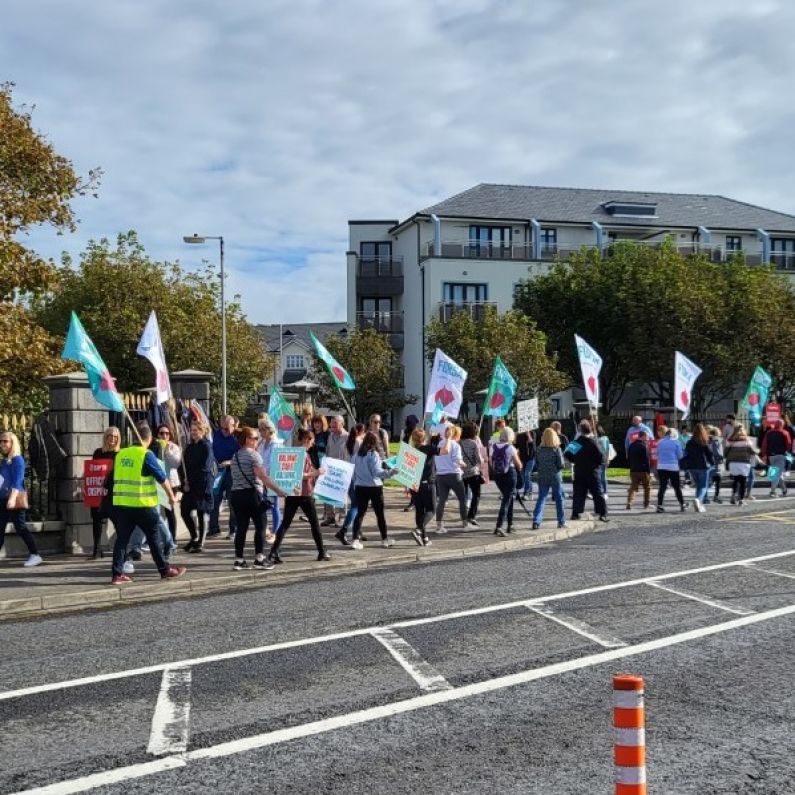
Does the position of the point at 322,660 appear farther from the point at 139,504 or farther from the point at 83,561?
the point at 83,561

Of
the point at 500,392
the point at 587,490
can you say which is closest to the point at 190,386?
the point at 587,490

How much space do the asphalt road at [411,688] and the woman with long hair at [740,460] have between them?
9722mm

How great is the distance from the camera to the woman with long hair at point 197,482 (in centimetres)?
1334

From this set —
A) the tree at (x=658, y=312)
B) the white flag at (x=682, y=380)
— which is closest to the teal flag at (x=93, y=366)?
the white flag at (x=682, y=380)

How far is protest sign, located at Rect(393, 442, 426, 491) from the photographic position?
13898 mm

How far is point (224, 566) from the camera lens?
476 inches

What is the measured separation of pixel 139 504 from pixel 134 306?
3307 centimetres

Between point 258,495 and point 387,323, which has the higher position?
point 387,323

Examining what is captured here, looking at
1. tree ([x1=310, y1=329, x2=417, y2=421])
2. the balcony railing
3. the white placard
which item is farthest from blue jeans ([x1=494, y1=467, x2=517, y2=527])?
the balcony railing

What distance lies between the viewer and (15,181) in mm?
20938

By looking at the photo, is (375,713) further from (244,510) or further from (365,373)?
(365,373)

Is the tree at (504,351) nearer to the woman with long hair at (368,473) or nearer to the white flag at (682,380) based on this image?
the white flag at (682,380)

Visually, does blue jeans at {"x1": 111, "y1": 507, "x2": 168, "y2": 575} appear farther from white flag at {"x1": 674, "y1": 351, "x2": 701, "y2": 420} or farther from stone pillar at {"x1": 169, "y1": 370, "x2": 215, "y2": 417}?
white flag at {"x1": 674, "y1": 351, "x2": 701, "y2": 420}

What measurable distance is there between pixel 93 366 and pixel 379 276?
47.2 metres
